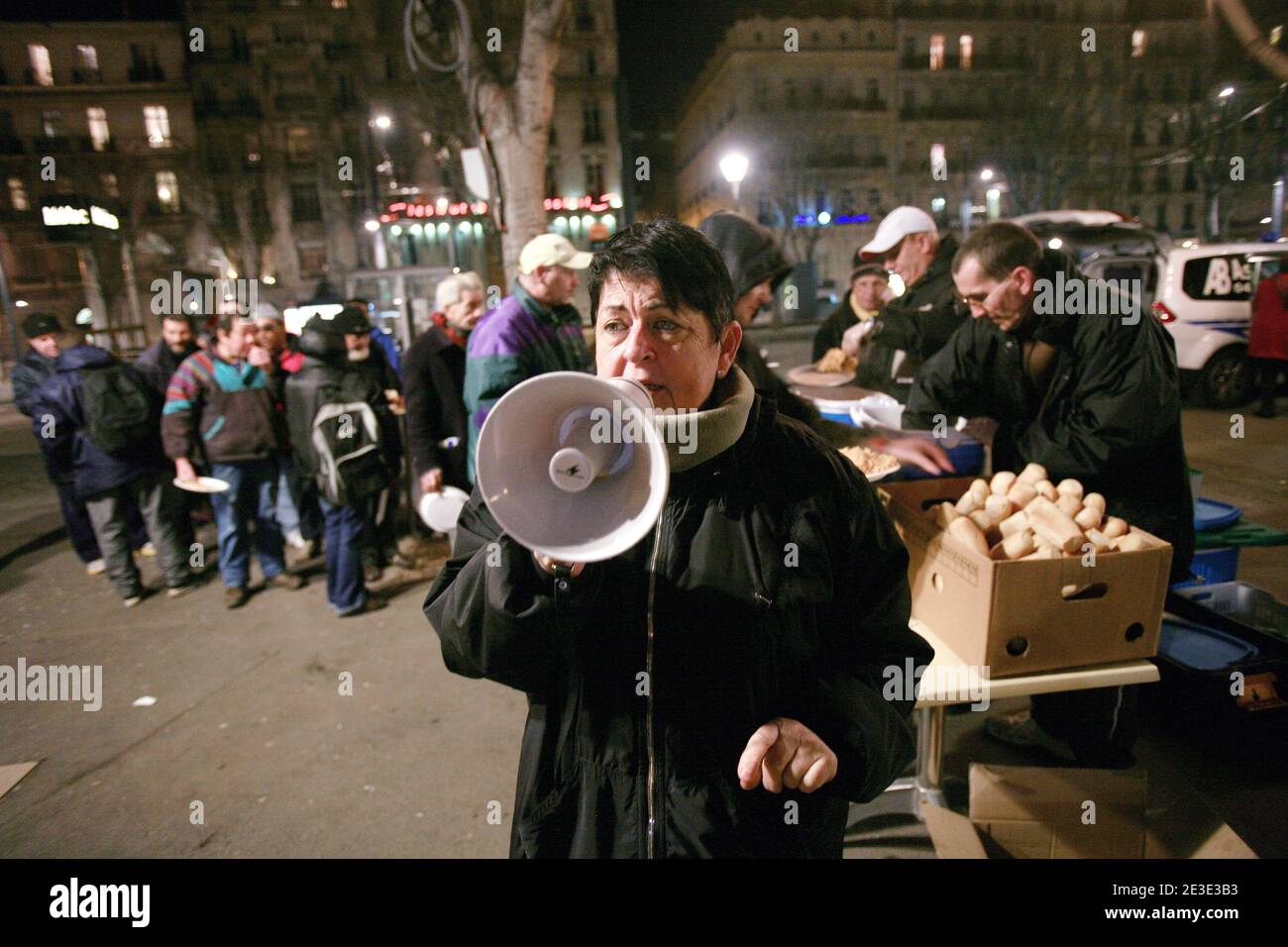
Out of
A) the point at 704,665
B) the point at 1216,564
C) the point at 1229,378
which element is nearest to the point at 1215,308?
the point at 1229,378

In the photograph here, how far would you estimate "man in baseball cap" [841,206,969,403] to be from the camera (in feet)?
14.5

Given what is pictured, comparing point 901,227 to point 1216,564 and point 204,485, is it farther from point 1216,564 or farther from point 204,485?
point 204,485

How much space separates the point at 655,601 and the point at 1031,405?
8.27 feet

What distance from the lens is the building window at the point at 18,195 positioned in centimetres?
4166

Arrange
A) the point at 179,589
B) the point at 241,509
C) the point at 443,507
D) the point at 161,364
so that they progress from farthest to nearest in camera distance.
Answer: the point at 161,364
the point at 179,589
the point at 241,509
the point at 443,507

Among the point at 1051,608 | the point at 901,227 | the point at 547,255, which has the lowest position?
the point at 1051,608

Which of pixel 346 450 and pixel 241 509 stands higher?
pixel 346 450

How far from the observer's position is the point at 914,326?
444 centimetres

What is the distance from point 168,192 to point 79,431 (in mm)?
47364

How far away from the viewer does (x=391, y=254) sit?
42.2 meters

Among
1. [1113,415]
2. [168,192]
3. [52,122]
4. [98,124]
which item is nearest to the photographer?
[1113,415]
